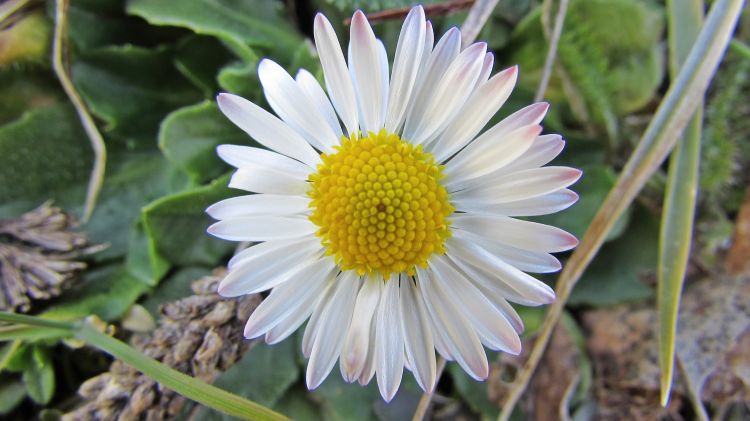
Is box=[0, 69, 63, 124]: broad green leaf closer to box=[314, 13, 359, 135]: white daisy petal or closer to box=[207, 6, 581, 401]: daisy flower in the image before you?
box=[207, 6, 581, 401]: daisy flower

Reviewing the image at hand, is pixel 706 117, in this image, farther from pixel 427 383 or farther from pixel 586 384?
pixel 427 383

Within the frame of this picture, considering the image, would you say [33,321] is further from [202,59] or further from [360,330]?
[202,59]

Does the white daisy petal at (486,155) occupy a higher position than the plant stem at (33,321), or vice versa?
the white daisy petal at (486,155)

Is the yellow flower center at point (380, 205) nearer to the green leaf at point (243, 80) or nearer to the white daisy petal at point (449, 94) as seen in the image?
the white daisy petal at point (449, 94)

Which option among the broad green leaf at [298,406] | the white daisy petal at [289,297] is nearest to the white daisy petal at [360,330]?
the white daisy petal at [289,297]

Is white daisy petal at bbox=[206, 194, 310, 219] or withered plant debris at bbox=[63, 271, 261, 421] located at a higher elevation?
white daisy petal at bbox=[206, 194, 310, 219]

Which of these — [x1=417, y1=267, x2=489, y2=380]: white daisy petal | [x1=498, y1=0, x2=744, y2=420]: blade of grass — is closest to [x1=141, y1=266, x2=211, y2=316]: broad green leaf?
[x1=417, y1=267, x2=489, y2=380]: white daisy petal

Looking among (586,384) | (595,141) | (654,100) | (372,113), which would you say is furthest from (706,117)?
(372,113)
